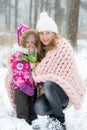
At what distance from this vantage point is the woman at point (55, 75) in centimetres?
390

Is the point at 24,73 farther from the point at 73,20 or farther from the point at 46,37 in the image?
the point at 73,20

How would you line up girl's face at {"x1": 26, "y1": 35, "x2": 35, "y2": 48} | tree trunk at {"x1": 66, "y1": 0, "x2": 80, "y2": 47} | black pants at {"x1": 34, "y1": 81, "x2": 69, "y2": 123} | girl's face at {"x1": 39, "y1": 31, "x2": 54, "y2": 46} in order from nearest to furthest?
1. black pants at {"x1": 34, "y1": 81, "x2": 69, "y2": 123}
2. girl's face at {"x1": 39, "y1": 31, "x2": 54, "y2": 46}
3. girl's face at {"x1": 26, "y1": 35, "x2": 35, "y2": 48}
4. tree trunk at {"x1": 66, "y1": 0, "x2": 80, "y2": 47}

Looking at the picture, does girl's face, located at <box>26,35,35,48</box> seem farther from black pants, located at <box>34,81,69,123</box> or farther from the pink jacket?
black pants, located at <box>34,81,69,123</box>

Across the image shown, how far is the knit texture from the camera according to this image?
391 cm

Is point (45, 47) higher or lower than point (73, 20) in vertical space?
lower

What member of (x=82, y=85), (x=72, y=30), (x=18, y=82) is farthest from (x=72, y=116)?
(x=72, y=30)

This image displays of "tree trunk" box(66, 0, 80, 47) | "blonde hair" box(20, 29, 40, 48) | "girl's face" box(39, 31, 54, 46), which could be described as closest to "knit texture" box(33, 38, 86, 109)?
"girl's face" box(39, 31, 54, 46)

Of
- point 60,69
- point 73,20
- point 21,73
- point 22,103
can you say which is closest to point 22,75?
point 21,73

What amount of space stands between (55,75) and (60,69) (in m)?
0.08

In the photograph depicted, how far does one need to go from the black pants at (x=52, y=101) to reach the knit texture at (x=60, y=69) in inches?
2.2

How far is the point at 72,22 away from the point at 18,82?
696 centimetres

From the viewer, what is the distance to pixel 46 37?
3986 mm

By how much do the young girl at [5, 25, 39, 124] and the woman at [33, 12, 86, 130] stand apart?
105 mm

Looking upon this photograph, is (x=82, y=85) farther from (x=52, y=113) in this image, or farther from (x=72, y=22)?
(x=72, y=22)
